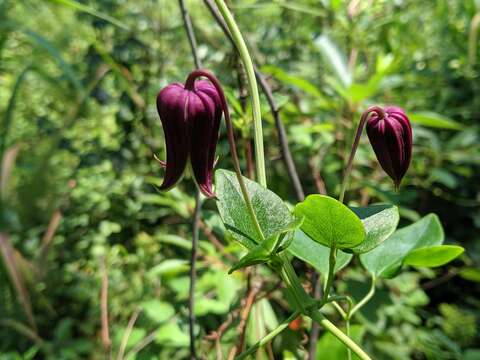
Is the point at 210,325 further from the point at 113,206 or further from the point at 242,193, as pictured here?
the point at 242,193

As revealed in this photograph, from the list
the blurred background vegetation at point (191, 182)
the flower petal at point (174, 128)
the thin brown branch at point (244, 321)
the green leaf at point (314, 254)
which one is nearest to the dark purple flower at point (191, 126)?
the flower petal at point (174, 128)

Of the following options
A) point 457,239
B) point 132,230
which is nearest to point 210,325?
point 132,230

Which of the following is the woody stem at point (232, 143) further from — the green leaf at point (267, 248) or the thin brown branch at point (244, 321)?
the thin brown branch at point (244, 321)

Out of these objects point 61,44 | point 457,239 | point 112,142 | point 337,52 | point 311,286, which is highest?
point 61,44

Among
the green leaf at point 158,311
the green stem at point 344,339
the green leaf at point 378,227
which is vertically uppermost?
the green leaf at point 378,227

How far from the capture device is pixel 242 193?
380 mm

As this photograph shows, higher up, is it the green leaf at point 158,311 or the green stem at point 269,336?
the green stem at point 269,336

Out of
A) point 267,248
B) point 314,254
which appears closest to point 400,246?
point 314,254

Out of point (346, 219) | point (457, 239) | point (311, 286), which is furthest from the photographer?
point (457, 239)

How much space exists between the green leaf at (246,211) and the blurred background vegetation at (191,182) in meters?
0.48

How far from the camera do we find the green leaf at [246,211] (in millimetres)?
365

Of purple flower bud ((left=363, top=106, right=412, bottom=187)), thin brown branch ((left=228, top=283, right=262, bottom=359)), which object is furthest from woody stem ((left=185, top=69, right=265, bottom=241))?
thin brown branch ((left=228, top=283, right=262, bottom=359))

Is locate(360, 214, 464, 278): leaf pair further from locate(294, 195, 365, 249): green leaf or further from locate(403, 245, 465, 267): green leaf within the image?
locate(294, 195, 365, 249): green leaf

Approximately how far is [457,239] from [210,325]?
84cm
